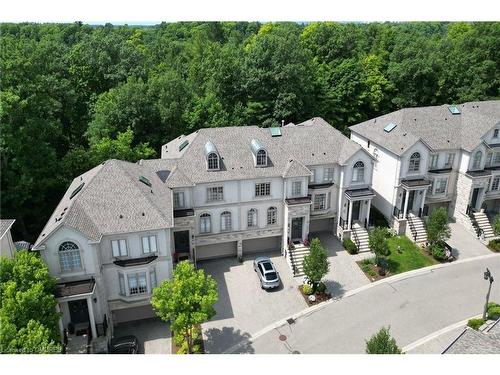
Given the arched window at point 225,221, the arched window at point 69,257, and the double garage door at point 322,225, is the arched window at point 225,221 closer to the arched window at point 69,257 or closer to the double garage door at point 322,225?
the double garage door at point 322,225

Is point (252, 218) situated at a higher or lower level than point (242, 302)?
higher

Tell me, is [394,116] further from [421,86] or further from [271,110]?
[421,86]

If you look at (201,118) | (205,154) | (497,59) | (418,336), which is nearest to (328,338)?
(418,336)

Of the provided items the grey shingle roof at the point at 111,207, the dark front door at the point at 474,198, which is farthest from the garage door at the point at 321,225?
the grey shingle roof at the point at 111,207

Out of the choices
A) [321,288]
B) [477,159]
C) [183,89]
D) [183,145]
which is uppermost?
[183,89]

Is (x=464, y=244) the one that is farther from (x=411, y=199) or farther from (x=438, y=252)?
(x=411, y=199)

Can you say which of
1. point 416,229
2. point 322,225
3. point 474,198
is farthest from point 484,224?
point 322,225
